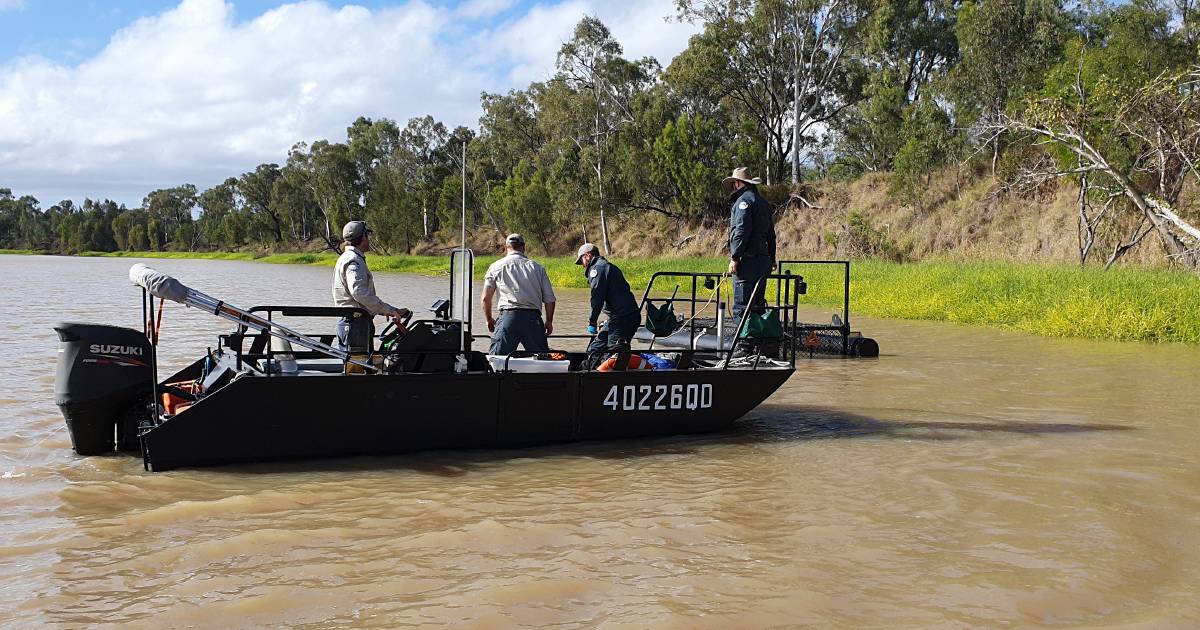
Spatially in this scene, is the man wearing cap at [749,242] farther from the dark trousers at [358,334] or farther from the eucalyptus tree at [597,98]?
the eucalyptus tree at [597,98]

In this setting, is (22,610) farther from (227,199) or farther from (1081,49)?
(227,199)

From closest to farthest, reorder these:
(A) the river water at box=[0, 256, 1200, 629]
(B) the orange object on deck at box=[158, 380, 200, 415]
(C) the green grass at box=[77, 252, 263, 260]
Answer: (A) the river water at box=[0, 256, 1200, 629], (B) the orange object on deck at box=[158, 380, 200, 415], (C) the green grass at box=[77, 252, 263, 260]

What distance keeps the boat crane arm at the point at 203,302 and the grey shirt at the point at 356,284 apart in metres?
0.44

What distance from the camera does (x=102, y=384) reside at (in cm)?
650

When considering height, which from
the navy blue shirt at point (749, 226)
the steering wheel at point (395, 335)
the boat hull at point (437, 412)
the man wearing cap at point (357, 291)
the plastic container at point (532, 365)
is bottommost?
the boat hull at point (437, 412)

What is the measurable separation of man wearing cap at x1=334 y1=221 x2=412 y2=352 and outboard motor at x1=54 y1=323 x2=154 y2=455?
59.0 inches

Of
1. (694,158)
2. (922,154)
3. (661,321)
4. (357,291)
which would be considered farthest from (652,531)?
(694,158)

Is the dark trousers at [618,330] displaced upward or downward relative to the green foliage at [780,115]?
downward

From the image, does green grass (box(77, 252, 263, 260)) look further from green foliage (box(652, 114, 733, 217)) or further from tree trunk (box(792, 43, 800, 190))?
tree trunk (box(792, 43, 800, 190))

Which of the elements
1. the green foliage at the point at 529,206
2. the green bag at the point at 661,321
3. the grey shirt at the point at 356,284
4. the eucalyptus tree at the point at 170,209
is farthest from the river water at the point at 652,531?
the eucalyptus tree at the point at 170,209

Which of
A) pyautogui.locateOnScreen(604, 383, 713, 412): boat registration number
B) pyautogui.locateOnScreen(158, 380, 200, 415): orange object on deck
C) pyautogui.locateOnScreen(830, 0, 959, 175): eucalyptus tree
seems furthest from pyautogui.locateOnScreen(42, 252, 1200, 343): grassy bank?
pyautogui.locateOnScreen(830, 0, 959, 175): eucalyptus tree

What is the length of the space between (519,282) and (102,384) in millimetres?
3266

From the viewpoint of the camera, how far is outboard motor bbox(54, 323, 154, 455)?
643 cm

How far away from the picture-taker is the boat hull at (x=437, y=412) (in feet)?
20.9
